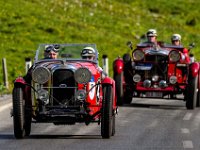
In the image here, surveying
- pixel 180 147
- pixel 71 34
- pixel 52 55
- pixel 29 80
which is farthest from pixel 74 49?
pixel 71 34

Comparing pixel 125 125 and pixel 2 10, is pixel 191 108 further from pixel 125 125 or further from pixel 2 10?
pixel 2 10

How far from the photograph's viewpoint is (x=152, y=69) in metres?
22.3

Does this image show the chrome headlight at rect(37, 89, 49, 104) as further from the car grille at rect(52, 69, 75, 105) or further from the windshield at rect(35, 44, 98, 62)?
the windshield at rect(35, 44, 98, 62)

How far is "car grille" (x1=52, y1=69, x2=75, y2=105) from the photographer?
1431 centimetres

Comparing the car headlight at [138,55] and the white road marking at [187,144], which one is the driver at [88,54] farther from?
the car headlight at [138,55]

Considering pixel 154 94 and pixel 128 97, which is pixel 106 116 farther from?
pixel 128 97

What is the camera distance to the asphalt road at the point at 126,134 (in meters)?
12.8

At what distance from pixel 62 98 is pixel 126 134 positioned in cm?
128

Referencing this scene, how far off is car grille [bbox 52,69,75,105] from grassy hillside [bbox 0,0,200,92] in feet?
48.4

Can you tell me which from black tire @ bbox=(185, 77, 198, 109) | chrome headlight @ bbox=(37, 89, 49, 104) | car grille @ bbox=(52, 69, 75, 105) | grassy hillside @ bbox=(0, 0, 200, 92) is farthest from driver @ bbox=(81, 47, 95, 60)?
grassy hillside @ bbox=(0, 0, 200, 92)

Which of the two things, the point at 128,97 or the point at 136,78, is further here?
the point at 128,97

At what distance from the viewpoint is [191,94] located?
2138 cm

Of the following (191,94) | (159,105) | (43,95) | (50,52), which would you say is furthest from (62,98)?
(159,105)

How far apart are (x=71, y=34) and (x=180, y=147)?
1158 inches
